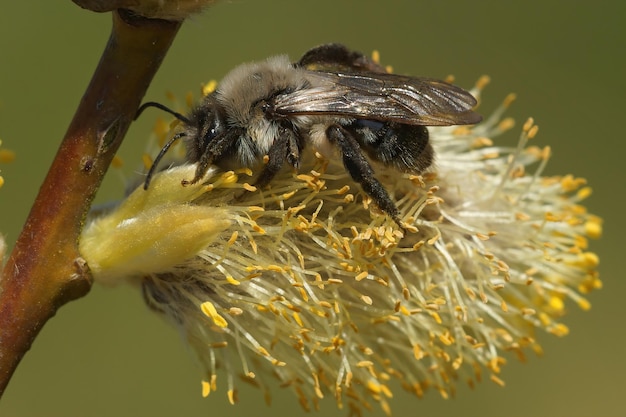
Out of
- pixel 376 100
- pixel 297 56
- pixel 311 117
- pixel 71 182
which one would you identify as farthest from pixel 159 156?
pixel 297 56

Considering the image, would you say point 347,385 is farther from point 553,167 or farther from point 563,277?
point 553,167

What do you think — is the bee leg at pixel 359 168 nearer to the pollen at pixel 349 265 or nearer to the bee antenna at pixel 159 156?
the pollen at pixel 349 265

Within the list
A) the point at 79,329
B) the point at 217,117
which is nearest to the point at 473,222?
the point at 217,117

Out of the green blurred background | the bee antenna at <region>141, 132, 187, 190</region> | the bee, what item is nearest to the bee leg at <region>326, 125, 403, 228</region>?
the bee

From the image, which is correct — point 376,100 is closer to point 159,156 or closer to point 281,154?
point 281,154

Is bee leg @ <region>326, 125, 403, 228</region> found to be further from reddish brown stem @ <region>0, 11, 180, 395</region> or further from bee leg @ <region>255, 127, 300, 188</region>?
reddish brown stem @ <region>0, 11, 180, 395</region>

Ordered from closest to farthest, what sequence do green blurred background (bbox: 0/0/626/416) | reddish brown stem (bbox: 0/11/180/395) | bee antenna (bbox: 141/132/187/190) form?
reddish brown stem (bbox: 0/11/180/395), bee antenna (bbox: 141/132/187/190), green blurred background (bbox: 0/0/626/416)

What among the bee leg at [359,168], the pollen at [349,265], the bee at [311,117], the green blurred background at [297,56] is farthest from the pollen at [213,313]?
the green blurred background at [297,56]
